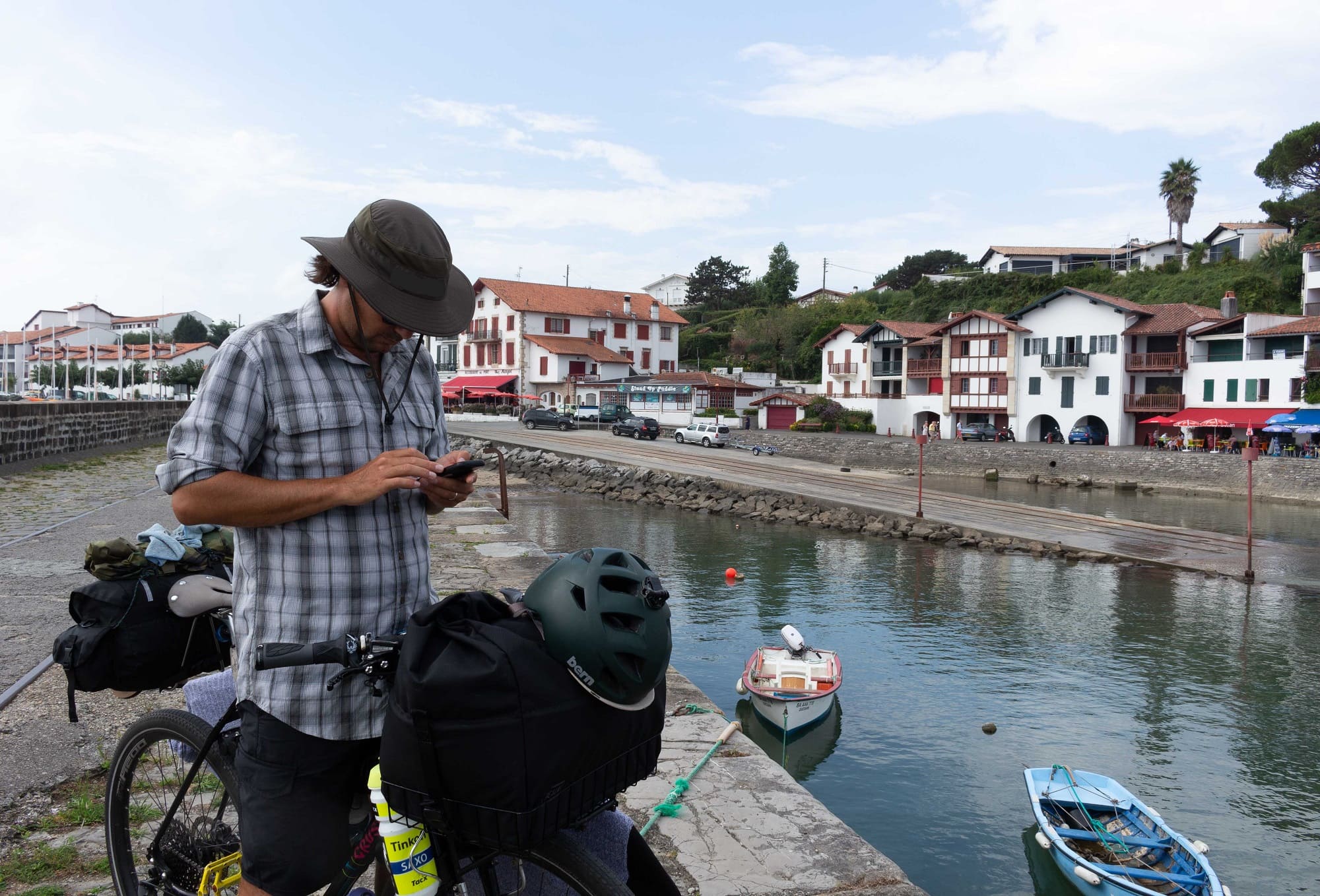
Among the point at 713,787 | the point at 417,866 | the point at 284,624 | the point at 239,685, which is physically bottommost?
the point at 713,787

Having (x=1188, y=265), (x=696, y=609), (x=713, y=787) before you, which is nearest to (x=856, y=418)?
(x=1188, y=265)

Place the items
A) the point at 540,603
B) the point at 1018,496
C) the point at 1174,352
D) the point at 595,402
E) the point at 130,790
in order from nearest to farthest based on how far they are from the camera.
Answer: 1. the point at 540,603
2. the point at 130,790
3. the point at 1018,496
4. the point at 1174,352
5. the point at 595,402

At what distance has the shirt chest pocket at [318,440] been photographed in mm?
2031

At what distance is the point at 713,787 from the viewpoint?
444cm

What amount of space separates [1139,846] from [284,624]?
26.5 feet

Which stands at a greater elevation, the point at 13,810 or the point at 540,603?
the point at 540,603

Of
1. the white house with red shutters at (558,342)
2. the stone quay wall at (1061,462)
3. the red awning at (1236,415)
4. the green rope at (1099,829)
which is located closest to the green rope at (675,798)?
the green rope at (1099,829)

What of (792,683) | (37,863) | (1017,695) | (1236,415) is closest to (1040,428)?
(1236,415)

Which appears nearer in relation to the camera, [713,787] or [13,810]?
[13,810]

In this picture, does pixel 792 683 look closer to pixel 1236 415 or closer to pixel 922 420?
pixel 1236 415

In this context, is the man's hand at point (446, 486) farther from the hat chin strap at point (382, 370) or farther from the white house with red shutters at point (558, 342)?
the white house with red shutters at point (558, 342)

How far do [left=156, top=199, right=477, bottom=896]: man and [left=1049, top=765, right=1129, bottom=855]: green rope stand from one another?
25.5 feet

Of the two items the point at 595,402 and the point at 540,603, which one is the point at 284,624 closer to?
the point at 540,603

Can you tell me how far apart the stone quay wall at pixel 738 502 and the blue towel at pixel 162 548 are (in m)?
19.8
